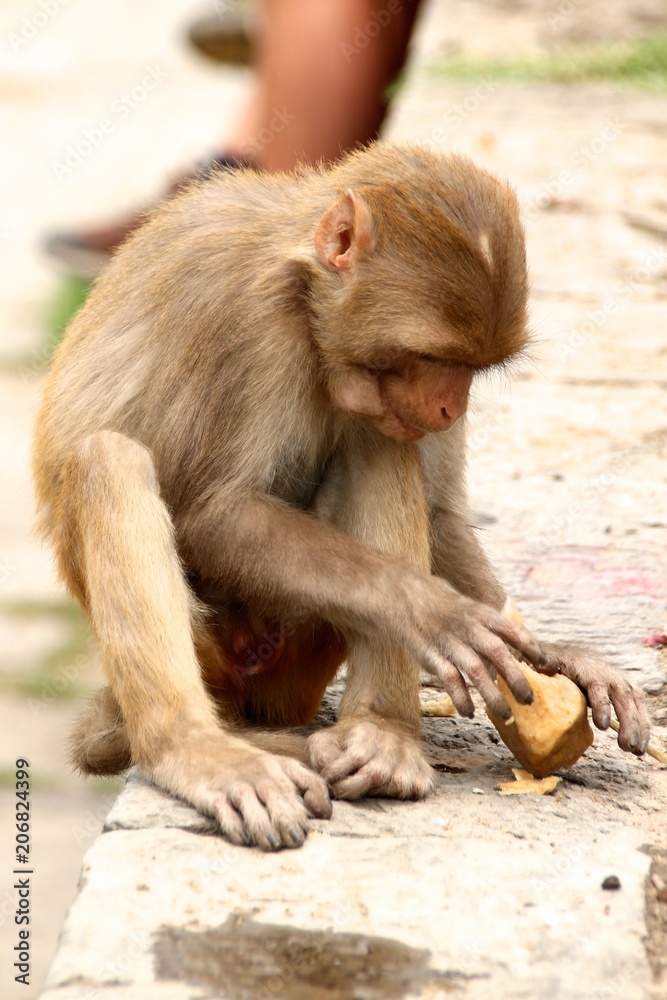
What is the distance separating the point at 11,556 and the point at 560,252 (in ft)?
10.6

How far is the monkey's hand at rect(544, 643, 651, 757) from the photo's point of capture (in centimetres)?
325

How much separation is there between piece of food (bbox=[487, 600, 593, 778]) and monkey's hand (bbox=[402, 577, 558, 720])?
63 millimetres

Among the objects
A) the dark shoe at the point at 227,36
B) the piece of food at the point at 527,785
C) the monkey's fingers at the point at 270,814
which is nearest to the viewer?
the monkey's fingers at the point at 270,814

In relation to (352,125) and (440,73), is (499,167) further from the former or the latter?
(440,73)

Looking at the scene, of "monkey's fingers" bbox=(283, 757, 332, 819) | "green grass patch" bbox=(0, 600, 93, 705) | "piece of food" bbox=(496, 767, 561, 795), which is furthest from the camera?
"green grass patch" bbox=(0, 600, 93, 705)

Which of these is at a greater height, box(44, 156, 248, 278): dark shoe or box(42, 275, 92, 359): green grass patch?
box(44, 156, 248, 278): dark shoe

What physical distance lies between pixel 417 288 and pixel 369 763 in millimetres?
1024

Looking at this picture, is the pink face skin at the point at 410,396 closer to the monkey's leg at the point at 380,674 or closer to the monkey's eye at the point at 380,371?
the monkey's eye at the point at 380,371

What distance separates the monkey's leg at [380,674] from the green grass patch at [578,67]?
599 cm

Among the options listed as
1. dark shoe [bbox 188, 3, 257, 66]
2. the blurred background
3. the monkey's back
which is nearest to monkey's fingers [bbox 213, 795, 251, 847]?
the monkey's back

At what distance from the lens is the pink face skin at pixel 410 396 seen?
3.13 metres

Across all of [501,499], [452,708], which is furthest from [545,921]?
[501,499]

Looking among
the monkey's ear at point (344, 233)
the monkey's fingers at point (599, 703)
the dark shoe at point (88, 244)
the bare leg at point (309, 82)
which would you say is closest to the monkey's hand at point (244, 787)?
the monkey's fingers at point (599, 703)

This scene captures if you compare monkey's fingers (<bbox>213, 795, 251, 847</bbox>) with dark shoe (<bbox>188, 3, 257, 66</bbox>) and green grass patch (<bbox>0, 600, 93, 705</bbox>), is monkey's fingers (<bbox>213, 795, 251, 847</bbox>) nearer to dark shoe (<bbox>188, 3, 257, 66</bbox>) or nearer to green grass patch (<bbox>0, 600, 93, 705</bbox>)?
green grass patch (<bbox>0, 600, 93, 705</bbox>)
